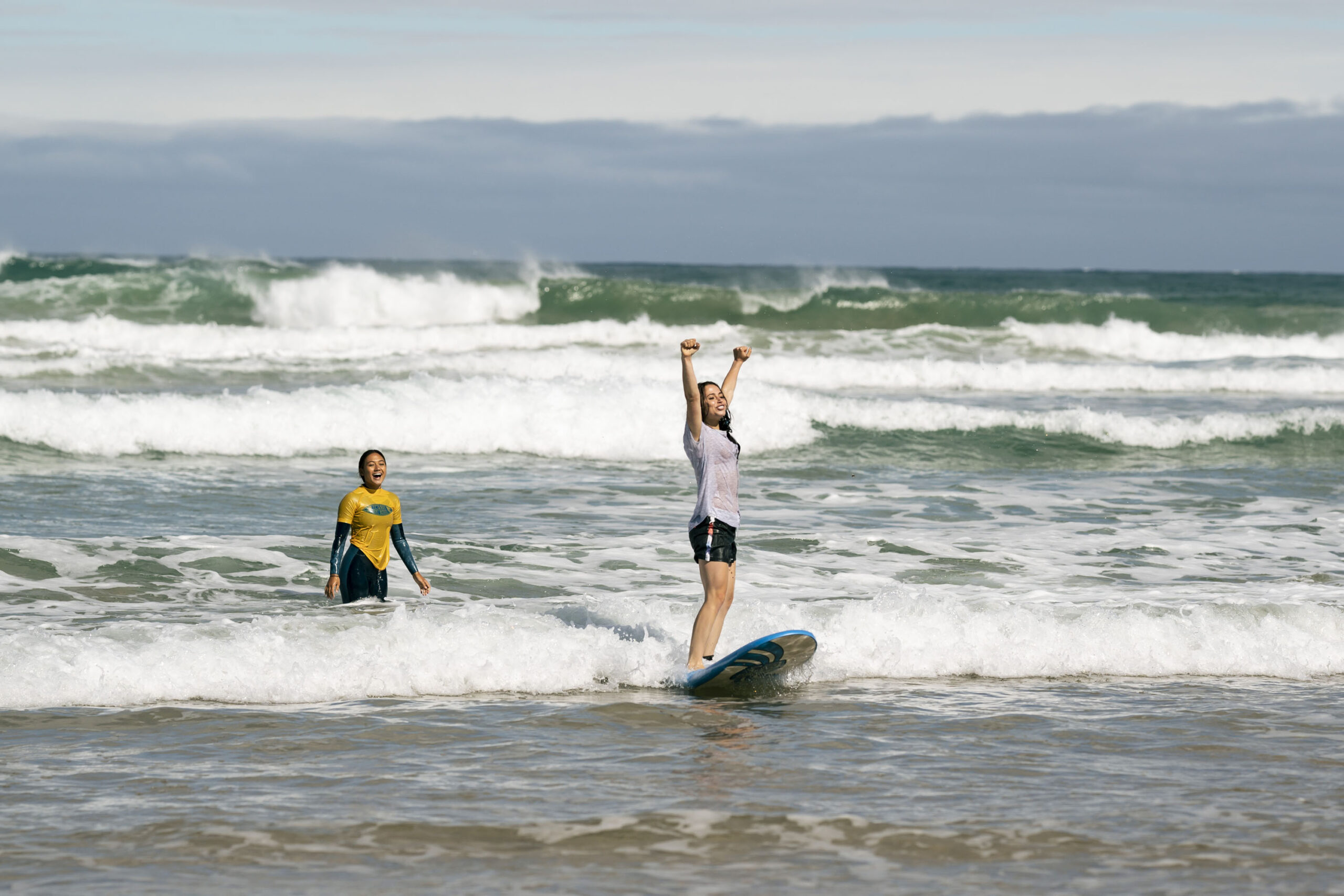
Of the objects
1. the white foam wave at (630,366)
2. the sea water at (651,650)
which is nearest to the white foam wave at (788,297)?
the white foam wave at (630,366)

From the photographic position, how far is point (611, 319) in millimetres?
42062

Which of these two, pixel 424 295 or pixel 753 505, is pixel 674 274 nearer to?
pixel 424 295

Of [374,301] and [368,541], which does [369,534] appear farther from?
[374,301]

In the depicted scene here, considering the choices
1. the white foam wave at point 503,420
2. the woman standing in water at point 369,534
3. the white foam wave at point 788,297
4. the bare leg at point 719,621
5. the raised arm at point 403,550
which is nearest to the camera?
the bare leg at point 719,621

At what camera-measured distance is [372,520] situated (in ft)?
29.1

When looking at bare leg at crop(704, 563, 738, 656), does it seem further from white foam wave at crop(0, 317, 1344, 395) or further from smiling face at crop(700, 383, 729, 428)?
white foam wave at crop(0, 317, 1344, 395)

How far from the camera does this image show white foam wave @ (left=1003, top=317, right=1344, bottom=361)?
4047 centimetres

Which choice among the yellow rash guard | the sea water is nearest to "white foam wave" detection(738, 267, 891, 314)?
the sea water

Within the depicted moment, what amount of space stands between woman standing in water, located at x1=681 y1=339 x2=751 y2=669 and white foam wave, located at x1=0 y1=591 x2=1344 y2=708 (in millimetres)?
383

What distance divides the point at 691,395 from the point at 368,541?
8.95 ft

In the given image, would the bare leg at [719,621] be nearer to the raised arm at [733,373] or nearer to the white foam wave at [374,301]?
the raised arm at [733,373]

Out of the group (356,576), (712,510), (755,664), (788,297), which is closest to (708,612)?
(755,664)

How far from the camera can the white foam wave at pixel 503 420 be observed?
57.2 ft

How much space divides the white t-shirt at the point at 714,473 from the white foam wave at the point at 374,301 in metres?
34.0
